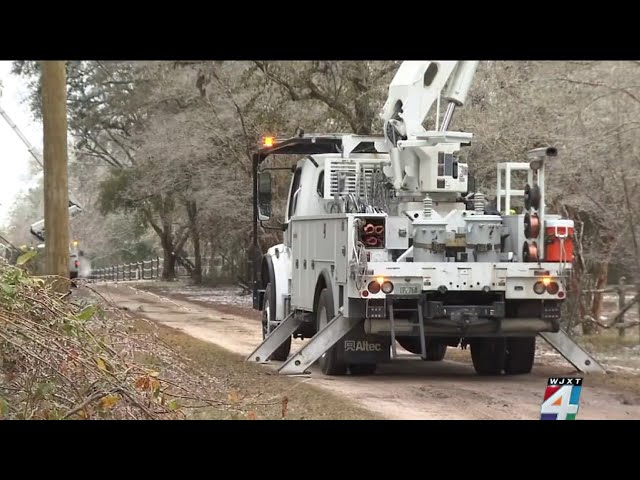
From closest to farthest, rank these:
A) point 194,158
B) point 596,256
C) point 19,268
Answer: point 19,268, point 596,256, point 194,158

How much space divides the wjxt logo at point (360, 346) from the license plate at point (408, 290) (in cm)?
107

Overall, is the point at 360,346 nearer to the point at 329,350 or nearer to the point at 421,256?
the point at 329,350

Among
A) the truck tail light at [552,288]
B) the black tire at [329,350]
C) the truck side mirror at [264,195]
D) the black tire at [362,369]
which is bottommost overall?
the black tire at [362,369]

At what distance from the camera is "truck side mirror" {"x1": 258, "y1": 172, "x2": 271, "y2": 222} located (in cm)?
1484

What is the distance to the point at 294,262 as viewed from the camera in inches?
561

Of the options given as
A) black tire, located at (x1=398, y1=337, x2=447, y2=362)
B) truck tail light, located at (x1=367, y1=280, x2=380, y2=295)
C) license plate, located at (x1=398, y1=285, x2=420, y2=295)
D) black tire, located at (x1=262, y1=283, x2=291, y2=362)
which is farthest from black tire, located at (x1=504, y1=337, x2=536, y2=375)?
black tire, located at (x1=262, y1=283, x2=291, y2=362)

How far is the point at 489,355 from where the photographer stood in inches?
512

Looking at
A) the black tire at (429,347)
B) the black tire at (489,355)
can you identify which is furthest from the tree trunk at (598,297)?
the black tire at (489,355)

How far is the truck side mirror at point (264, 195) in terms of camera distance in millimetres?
14844

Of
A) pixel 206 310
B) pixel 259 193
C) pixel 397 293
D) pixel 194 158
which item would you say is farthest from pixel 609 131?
pixel 194 158

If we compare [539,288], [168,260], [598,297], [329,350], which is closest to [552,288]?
[539,288]

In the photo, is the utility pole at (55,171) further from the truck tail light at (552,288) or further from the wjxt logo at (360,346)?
the truck tail light at (552,288)

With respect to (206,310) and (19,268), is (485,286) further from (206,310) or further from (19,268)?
(206,310)

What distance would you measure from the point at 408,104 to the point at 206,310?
500 inches
